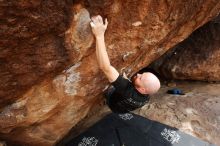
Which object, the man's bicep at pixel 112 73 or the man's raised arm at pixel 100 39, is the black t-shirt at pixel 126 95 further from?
the man's raised arm at pixel 100 39

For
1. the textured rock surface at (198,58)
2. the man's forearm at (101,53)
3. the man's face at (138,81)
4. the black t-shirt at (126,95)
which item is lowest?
the textured rock surface at (198,58)

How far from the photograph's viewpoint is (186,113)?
5371mm

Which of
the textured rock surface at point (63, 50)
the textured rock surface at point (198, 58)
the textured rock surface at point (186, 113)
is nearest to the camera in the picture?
the textured rock surface at point (63, 50)

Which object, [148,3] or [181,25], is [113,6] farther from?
[181,25]

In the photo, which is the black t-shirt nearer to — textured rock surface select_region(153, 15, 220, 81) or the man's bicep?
the man's bicep

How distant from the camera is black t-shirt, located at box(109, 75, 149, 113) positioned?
3.81m

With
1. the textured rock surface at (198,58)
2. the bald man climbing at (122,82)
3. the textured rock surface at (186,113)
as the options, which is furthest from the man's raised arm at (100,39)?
the textured rock surface at (198,58)

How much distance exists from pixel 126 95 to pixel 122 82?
181 millimetres

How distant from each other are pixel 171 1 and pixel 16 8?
5.84 ft

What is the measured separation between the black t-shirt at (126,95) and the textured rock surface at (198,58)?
2.11 metres

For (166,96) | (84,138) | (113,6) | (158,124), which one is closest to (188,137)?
(158,124)

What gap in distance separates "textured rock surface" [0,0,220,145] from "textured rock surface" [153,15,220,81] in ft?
4.13

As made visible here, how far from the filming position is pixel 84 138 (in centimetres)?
506

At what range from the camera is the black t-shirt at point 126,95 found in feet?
12.5
